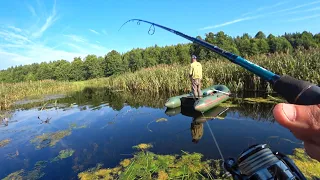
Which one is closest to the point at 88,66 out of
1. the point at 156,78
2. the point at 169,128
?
the point at 156,78

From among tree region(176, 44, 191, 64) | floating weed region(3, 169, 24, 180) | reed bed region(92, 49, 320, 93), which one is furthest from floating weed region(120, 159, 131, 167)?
tree region(176, 44, 191, 64)

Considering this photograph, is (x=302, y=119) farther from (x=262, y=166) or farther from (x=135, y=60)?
(x=135, y=60)

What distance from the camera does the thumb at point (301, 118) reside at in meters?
0.86

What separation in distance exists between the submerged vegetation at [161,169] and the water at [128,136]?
0.31 meters

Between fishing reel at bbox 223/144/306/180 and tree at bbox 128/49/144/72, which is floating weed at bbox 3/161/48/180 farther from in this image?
tree at bbox 128/49/144/72

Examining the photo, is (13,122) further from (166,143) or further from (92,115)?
(166,143)

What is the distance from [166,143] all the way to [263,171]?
513cm

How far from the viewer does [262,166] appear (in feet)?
5.39

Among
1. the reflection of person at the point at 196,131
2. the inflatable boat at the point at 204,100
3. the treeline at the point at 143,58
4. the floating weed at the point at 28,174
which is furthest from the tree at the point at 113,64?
the floating weed at the point at 28,174

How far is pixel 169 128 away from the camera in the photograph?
8.16 metres

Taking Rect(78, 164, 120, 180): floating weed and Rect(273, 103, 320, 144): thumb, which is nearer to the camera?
Rect(273, 103, 320, 144): thumb

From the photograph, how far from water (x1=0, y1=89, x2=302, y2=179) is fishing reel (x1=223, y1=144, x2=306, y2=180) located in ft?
12.3

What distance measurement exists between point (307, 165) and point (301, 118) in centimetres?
447

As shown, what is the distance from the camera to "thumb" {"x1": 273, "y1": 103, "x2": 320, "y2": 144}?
2.83ft
